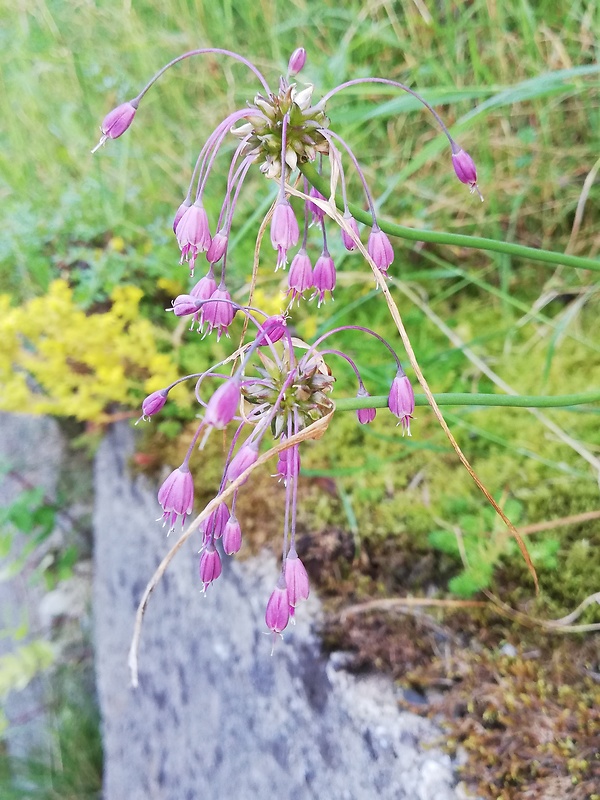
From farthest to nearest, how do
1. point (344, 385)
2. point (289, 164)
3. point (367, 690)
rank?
point (344, 385)
point (367, 690)
point (289, 164)

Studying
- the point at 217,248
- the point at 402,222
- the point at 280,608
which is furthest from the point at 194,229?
the point at 402,222

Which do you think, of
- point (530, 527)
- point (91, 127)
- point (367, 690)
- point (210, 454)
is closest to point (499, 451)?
point (530, 527)

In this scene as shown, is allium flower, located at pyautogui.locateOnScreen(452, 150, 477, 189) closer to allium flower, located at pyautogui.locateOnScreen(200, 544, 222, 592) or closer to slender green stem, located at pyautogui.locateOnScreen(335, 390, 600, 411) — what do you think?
slender green stem, located at pyautogui.locateOnScreen(335, 390, 600, 411)

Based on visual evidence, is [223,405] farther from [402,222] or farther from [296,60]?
[402,222]

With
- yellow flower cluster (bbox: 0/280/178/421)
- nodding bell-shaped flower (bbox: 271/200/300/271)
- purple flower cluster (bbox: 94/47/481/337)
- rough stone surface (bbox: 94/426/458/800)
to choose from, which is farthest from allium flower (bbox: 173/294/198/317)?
yellow flower cluster (bbox: 0/280/178/421)

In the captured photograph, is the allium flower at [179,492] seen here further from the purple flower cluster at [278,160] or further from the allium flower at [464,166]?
A: the allium flower at [464,166]

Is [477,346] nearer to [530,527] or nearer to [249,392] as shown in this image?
[530,527]
